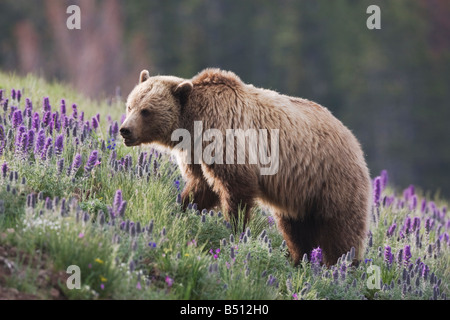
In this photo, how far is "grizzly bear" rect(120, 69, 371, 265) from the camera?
5.75 meters

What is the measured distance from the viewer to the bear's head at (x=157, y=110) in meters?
5.78

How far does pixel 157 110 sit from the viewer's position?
5.83 meters

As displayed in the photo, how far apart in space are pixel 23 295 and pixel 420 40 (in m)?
34.5

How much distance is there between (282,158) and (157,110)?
3.73 ft

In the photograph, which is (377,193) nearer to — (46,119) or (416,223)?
(416,223)

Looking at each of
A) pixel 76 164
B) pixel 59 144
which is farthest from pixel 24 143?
pixel 76 164

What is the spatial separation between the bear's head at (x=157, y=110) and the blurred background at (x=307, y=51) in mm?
23938

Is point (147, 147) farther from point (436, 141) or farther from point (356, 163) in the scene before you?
point (436, 141)

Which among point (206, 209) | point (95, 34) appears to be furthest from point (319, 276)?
point (95, 34)
